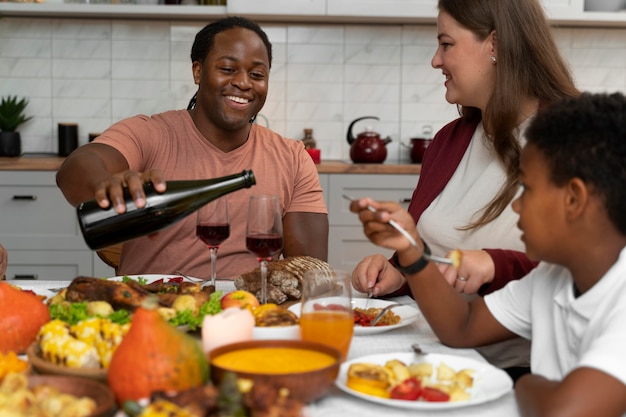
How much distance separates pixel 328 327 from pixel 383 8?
9.67 feet

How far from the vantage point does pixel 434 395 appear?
42.5 inches

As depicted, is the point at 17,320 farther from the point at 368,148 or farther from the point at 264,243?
the point at 368,148

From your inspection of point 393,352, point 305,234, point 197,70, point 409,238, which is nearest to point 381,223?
point 409,238

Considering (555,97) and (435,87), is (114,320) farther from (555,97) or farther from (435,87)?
(435,87)

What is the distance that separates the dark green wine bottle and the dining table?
333mm

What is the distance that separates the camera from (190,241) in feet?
7.09

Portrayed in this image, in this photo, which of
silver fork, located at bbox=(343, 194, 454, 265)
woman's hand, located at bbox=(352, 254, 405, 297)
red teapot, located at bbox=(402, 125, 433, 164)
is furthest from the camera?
red teapot, located at bbox=(402, 125, 433, 164)

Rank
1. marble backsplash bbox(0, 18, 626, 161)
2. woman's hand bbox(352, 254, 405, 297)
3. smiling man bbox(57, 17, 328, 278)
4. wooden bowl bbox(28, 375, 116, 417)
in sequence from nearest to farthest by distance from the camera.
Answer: wooden bowl bbox(28, 375, 116, 417) → woman's hand bbox(352, 254, 405, 297) → smiling man bbox(57, 17, 328, 278) → marble backsplash bbox(0, 18, 626, 161)

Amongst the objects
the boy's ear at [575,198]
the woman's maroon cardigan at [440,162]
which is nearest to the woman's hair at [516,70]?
the woman's maroon cardigan at [440,162]

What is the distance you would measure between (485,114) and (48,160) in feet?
8.41

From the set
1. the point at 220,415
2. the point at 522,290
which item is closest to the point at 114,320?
the point at 220,415

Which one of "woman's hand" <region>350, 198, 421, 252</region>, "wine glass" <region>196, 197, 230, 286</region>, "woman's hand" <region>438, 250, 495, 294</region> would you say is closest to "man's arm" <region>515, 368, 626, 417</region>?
"woman's hand" <region>350, 198, 421, 252</region>

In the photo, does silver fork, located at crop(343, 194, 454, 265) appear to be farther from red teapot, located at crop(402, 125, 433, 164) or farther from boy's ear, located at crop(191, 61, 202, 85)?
red teapot, located at crop(402, 125, 433, 164)

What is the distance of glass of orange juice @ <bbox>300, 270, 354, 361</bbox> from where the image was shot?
3.97 feet
